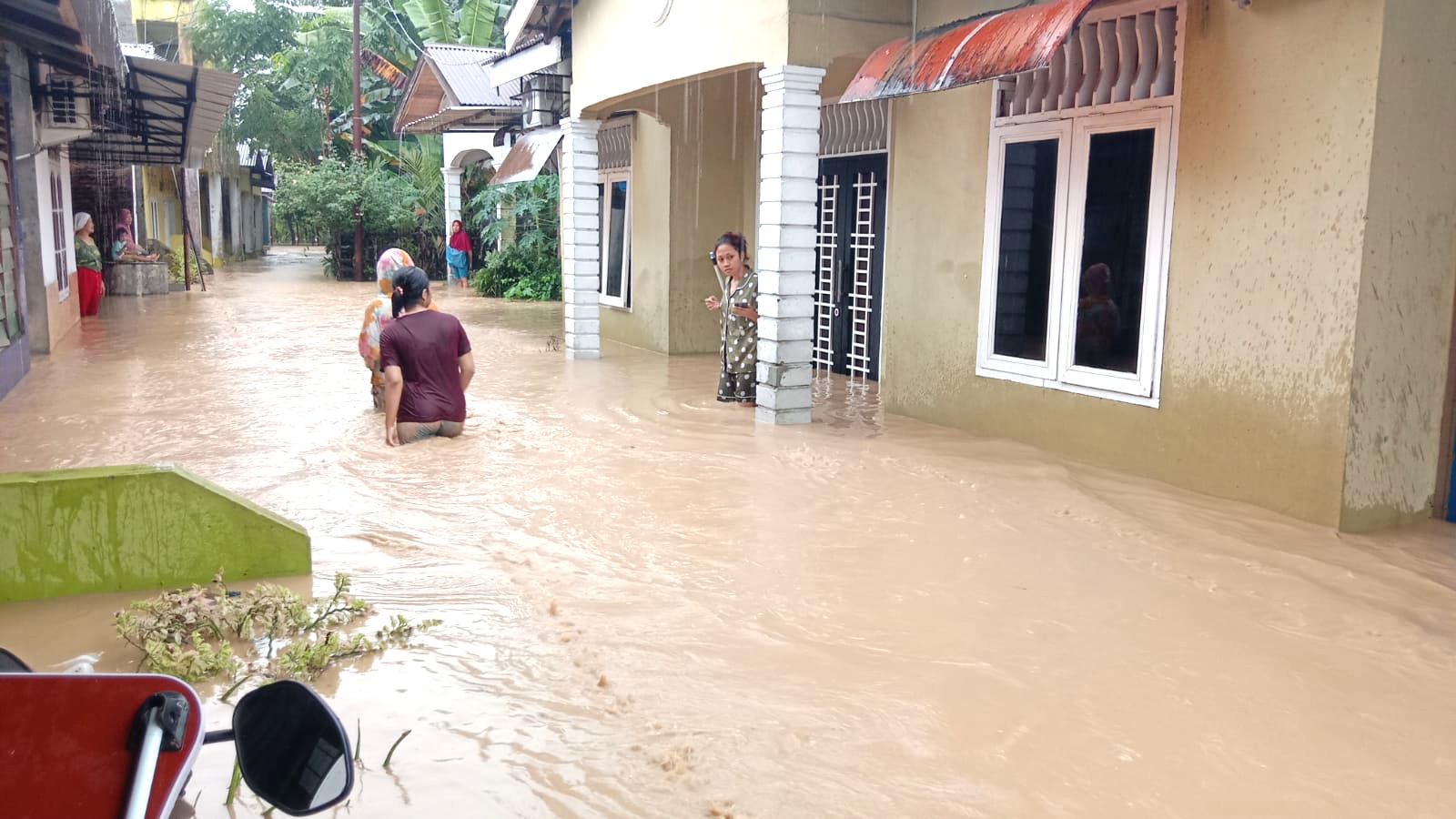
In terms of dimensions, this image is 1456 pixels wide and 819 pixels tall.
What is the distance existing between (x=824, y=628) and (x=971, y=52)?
3.95 metres

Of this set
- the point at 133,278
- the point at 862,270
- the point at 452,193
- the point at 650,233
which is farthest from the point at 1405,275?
the point at 452,193

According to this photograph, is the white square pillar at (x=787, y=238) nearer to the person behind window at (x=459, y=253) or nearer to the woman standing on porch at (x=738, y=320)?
the woman standing on porch at (x=738, y=320)

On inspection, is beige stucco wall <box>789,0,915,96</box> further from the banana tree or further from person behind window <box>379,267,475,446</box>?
the banana tree

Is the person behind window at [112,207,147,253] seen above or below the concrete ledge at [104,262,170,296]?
above

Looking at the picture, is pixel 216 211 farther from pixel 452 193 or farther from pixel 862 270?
pixel 862 270

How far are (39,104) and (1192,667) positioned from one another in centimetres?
1359

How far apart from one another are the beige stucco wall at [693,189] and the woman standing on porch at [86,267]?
9.32 metres

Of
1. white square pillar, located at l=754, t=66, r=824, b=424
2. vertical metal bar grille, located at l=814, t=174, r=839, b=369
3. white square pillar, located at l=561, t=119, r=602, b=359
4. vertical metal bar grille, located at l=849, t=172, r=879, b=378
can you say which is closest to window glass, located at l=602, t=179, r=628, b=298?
white square pillar, located at l=561, t=119, r=602, b=359

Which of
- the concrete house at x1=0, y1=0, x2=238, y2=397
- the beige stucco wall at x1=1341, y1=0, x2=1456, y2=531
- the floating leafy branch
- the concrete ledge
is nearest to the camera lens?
the floating leafy branch

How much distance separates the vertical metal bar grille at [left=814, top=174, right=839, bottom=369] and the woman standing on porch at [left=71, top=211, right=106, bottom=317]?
11766mm

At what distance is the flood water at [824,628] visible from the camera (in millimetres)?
3547

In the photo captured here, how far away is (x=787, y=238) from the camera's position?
9.20 meters

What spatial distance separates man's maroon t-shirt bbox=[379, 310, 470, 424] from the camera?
317 inches

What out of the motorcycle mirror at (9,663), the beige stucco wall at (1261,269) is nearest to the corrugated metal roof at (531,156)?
the beige stucco wall at (1261,269)
